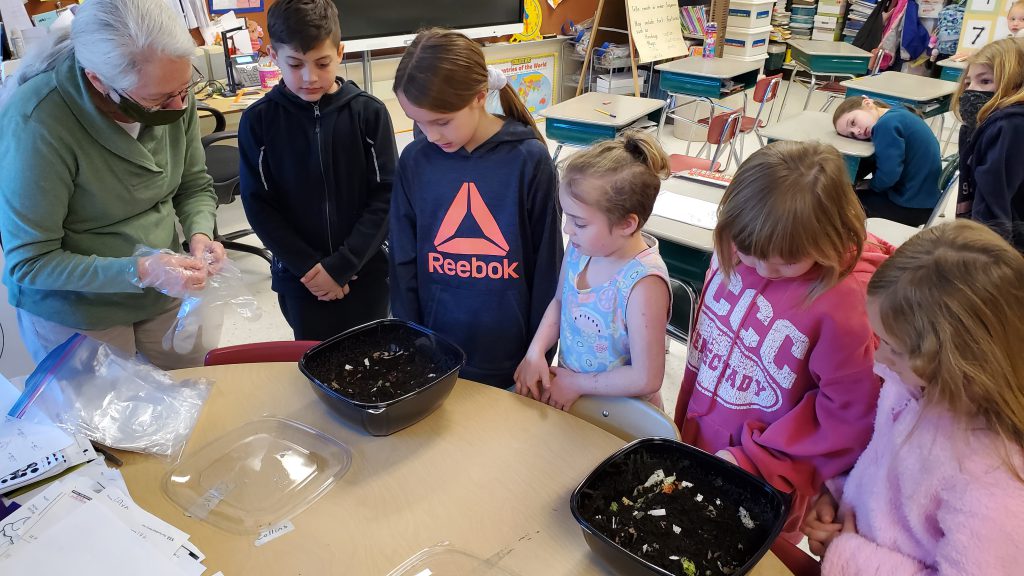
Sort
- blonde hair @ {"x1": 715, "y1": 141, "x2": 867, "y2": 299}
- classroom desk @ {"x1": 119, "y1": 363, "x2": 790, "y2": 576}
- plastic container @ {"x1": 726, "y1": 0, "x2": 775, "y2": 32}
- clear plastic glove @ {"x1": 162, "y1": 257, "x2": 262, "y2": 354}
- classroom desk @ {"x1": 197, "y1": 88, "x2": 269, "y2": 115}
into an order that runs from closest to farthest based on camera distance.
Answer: classroom desk @ {"x1": 119, "y1": 363, "x2": 790, "y2": 576} < blonde hair @ {"x1": 715, "y1": 141, "x2": 867, "y2": 299} < clear plastic glove @ {"x1": 162, "y1": 257, "x2": 262, "y2": 354} < classroom desk @ {"x1": 197, "y1": 88, "x2": 269, "y2": 115} < plastic container @ {"x1": 726, "y1": 0, "x2": 775, "y2": 32}

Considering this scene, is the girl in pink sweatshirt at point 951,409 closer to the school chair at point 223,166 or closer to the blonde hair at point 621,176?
the blonde hair at point 621,176

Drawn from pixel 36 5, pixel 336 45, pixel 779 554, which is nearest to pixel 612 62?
pixel 36 5

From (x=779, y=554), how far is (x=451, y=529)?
1.52 feet

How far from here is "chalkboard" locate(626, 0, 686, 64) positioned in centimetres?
496

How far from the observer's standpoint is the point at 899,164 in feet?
8.71

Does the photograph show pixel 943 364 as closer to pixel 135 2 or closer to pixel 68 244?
pixel 135 2

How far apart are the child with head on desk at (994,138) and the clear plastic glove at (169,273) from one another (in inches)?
83.5

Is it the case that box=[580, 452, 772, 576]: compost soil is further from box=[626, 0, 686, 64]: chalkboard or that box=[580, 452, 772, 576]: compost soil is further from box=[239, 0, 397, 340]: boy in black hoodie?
box=[626, 0, 686, 64]: chalkboard

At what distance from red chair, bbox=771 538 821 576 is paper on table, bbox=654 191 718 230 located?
1195mm

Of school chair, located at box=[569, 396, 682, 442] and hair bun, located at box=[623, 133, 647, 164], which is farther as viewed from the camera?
hair bun, located at box=[623, 133, 647, 164]

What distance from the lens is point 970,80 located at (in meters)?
2.38

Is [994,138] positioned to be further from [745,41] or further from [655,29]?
[745,41]

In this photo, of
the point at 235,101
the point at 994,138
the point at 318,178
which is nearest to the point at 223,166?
the point at 235,101

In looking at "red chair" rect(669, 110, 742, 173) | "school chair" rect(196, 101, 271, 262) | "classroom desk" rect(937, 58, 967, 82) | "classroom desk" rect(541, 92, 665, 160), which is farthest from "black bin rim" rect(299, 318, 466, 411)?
"classroom desk" rect(937, 58, 967, 82)
